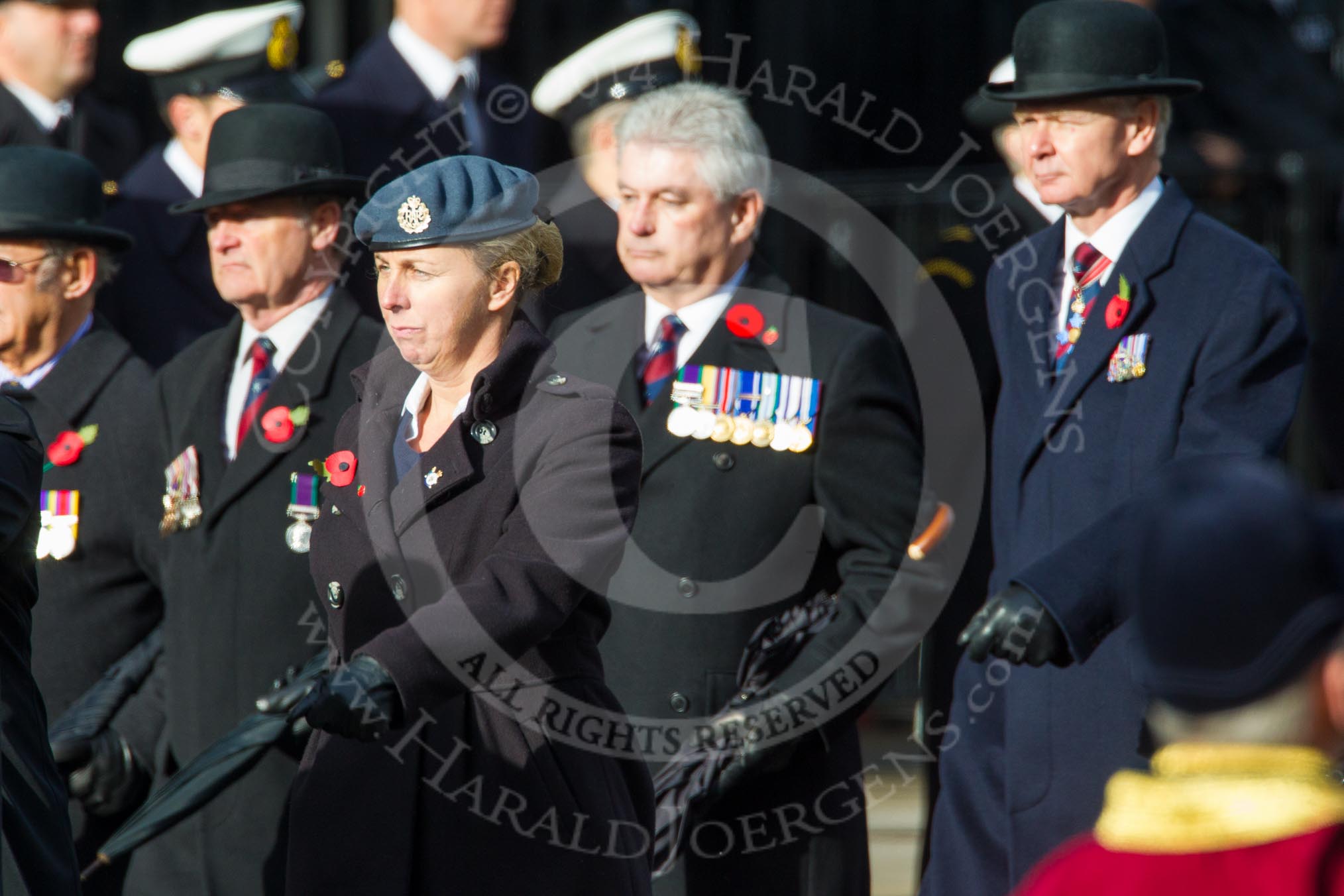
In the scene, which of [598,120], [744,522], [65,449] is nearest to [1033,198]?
[598,120]

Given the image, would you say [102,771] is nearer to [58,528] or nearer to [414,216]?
[58,528]

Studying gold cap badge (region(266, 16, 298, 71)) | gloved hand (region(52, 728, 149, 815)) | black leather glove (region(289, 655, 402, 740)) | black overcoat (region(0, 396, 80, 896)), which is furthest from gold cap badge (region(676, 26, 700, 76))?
black leather glove (region(289, 655, 402, 740))

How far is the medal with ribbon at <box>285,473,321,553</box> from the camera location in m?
4.27

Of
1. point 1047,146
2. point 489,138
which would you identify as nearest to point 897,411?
point 1047,146

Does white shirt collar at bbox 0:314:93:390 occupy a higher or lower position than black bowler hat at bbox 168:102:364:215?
lower

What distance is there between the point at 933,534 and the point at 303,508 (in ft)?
4.27

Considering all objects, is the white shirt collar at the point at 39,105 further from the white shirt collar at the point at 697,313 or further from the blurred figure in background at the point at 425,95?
the white shirt collar at the point at 697,313

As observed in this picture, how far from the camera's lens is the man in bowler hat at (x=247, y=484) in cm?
429

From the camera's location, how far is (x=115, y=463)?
4637mm

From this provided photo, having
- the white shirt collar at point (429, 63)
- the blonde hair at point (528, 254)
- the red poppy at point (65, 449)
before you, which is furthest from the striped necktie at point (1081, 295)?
the white shirt collar at point (429, 63)

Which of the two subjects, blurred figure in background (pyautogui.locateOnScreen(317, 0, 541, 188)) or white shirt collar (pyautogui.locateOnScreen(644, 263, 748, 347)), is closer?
white shirt collar (pyautogui.locateOnScreen(644, 263, 748, 347))

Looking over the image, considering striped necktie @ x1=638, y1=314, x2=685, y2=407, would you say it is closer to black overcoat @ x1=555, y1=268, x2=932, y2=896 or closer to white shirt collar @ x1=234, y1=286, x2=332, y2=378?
black overcoat @ x1=555, y1=268, x2=932, y2=896

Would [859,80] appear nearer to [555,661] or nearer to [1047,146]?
[1047,146]

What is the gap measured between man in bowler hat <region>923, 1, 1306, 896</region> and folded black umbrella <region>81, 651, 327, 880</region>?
1329mm
